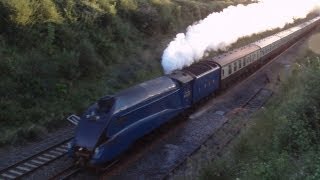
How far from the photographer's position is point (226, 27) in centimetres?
3406

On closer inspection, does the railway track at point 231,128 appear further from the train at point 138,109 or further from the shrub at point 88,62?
the shrub at point 88,62

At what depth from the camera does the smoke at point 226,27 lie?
24.7 metres

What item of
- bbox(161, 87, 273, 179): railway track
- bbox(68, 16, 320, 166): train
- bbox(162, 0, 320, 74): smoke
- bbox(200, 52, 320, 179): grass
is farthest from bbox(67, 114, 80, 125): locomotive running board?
bbox(200, 52, 320, 179): grass

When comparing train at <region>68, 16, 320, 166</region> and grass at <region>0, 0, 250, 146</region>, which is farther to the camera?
grass at <region>0, 0, 250, 146</region>

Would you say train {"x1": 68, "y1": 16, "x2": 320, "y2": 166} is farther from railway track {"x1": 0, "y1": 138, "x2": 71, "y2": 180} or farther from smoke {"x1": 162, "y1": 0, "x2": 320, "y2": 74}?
railway track {"x1": 0, "y1": 138, "x2": 71, "y2": 180}

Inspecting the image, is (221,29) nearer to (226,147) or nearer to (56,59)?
(56,59)

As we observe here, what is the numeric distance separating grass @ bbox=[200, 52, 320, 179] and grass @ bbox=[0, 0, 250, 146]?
897 centimetres

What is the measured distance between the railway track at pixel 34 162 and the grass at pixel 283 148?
6.40 metres

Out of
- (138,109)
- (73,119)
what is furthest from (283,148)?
(73,119)

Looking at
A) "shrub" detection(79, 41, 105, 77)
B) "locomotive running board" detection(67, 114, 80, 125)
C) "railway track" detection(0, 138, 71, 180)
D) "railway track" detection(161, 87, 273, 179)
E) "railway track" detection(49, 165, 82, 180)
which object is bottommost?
"railway track" detection(161, 87, 273, 179)

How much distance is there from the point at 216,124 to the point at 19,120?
30.5ft

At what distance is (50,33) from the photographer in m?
23.3

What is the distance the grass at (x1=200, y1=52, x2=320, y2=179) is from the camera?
37.6ft

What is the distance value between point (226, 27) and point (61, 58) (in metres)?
15.5
